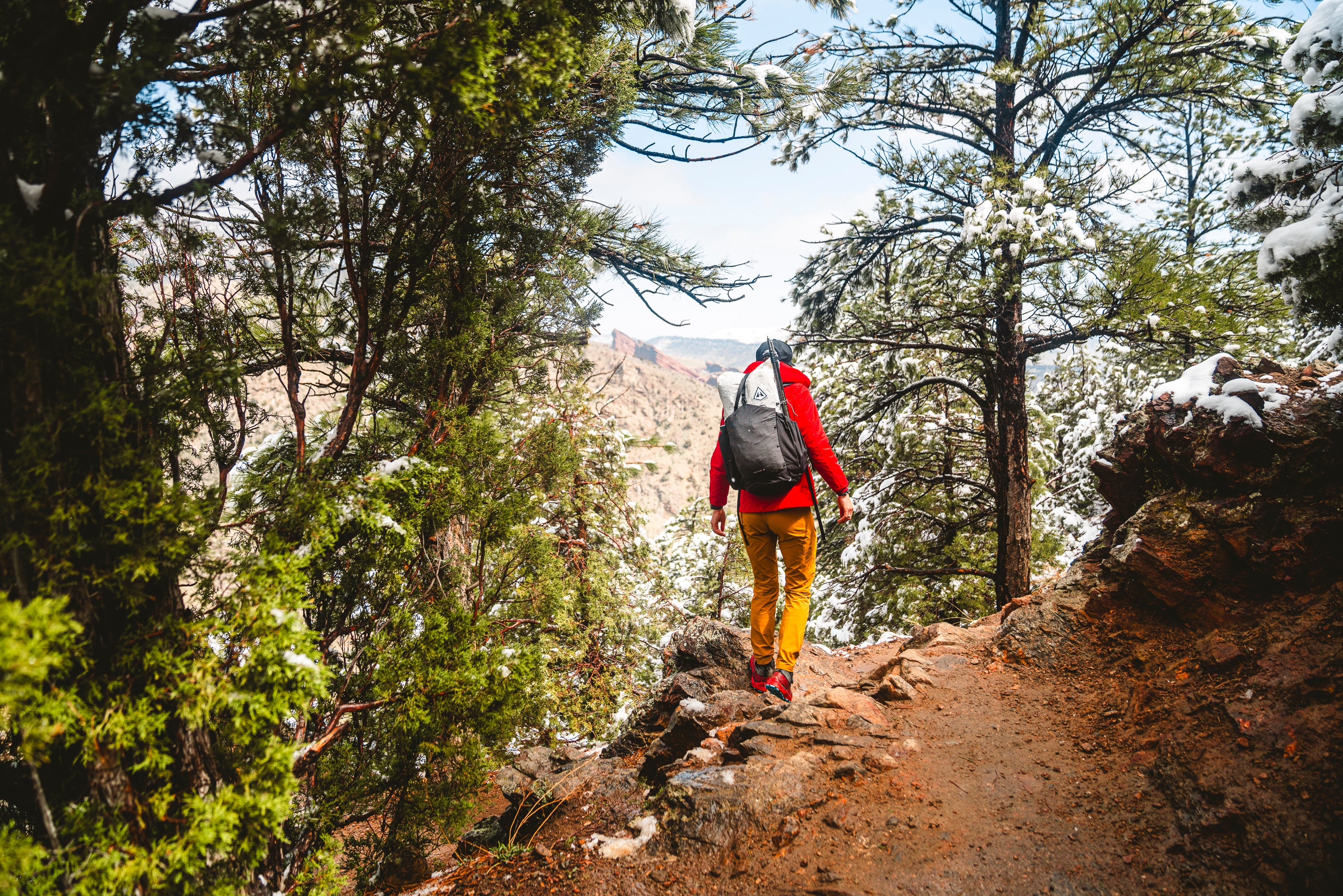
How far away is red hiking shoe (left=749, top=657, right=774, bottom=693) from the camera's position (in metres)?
4.11

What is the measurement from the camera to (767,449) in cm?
361

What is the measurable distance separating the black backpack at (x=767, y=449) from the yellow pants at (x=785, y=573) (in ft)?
0.57

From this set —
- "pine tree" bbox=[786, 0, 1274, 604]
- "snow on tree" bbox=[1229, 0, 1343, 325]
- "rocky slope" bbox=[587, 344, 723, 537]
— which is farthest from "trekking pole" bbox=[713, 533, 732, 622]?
"rocky slope" bbox=[587, 344, 723, 537]

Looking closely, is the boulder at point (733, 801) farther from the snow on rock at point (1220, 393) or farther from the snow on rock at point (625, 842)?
the snow on rock at point (1220, 393)

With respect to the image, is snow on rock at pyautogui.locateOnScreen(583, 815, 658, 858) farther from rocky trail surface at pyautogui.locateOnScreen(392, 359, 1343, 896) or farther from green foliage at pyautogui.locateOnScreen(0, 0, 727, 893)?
green foliage at pyautogui.locateOnScreen(0, 0, 727, 893)

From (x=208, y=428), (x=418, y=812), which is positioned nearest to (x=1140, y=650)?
(x=418, y=812)

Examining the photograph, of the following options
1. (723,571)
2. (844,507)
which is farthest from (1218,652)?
(723,571)

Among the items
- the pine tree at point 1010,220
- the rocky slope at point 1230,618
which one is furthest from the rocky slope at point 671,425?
the rocky slope at point 1230,618

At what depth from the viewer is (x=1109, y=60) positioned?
5.43 metres

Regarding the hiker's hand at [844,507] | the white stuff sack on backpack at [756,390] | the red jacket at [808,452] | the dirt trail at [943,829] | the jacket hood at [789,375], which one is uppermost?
the jacket hood at [789,375]

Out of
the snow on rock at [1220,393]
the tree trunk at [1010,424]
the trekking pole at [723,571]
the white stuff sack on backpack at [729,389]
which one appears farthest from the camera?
the trekking pole at [723,571]

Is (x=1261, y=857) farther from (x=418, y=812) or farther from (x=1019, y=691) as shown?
(x=418, y=812)

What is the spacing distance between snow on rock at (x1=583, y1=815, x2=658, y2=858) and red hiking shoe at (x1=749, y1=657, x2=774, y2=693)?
1614 millimetres

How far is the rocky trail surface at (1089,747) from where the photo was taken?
6.35 feet
